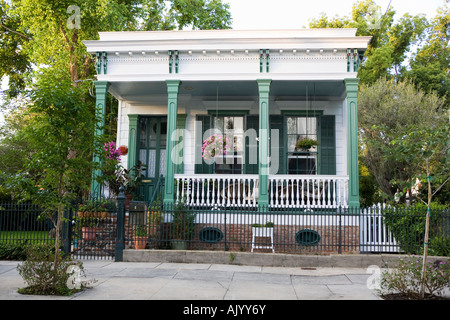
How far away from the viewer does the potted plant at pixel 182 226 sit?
33.3 feet

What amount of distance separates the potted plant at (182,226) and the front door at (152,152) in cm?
348

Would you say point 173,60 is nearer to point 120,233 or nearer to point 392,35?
point 120,233

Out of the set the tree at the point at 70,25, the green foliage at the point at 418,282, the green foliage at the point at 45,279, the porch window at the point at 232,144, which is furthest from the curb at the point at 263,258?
the tree at the point at 70,25

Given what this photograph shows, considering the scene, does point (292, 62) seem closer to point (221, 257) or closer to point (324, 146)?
point (324, 146)

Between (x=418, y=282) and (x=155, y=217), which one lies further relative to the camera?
(x=155, y=217)

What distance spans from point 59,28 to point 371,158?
16.5 metres

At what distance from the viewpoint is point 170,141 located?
11.4m

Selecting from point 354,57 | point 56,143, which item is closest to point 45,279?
point 56,143

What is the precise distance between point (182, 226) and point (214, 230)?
92cm

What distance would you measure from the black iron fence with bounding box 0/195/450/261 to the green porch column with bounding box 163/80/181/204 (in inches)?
17.4

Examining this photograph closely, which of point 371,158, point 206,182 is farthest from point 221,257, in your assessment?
point 371,158

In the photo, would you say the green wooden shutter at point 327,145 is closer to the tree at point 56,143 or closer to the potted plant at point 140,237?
the potted plant at point 140,237

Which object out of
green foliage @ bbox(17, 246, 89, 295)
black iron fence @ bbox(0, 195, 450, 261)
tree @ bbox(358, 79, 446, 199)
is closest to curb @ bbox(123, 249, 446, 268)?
black iron fence @ bbox(0, 195, 450, 261)

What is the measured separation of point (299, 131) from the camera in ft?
46.0
